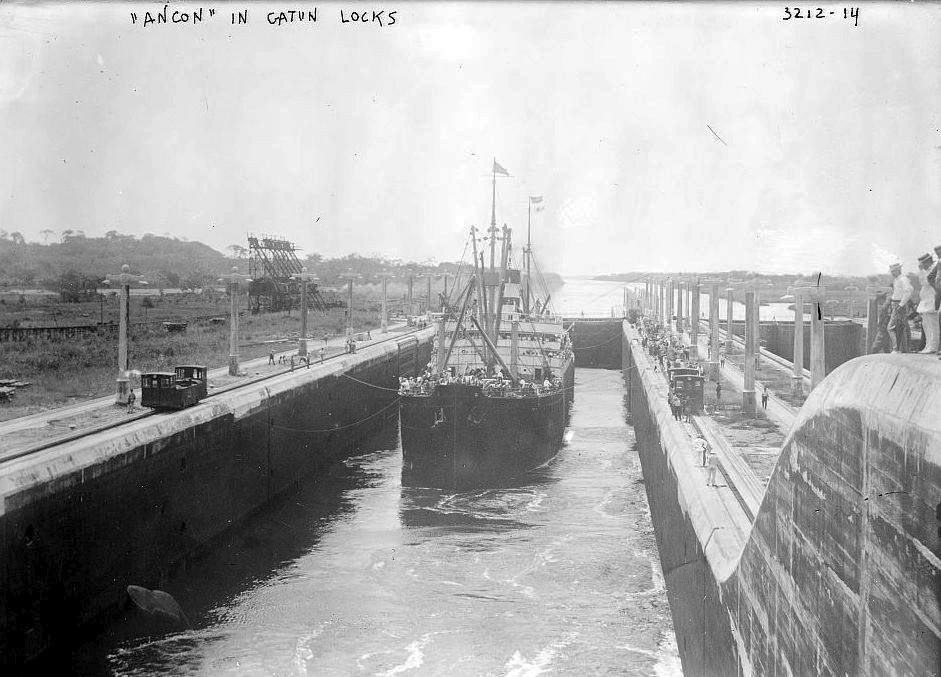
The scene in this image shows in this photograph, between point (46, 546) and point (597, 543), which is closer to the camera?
point (46, 546)

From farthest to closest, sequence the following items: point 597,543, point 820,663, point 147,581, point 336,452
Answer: point 336,452, point 597,543, point 147,581, point 820,663

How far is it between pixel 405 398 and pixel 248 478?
6616 millimetres

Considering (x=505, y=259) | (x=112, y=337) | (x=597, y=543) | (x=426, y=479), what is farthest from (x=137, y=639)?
(x=112, y=337)

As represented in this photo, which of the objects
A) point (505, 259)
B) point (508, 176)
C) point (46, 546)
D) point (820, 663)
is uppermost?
point (508, 176)

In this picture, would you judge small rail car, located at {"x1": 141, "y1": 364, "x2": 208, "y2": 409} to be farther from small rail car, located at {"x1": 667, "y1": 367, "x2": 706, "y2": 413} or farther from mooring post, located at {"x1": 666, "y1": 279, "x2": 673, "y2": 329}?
mooring post, located at {"x1": 666, "y1": 279, "x2": 673, "y2": 329}

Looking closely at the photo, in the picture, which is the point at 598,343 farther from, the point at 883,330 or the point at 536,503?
the point at 883,330

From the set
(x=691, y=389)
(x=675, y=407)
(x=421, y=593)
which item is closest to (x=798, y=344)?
(x=691, y=389)

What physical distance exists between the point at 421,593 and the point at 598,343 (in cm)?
5657

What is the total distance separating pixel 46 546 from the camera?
55.4 feet

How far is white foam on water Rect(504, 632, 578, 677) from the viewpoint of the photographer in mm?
16438

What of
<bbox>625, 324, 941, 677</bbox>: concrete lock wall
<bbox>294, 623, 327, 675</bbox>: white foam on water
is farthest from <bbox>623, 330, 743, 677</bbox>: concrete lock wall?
<bbox>294, 623, 327, 675</bbox>: white foam on water

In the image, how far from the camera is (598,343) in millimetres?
75250

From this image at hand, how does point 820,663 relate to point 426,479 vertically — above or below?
above

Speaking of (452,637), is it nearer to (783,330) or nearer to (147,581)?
(147,581)
